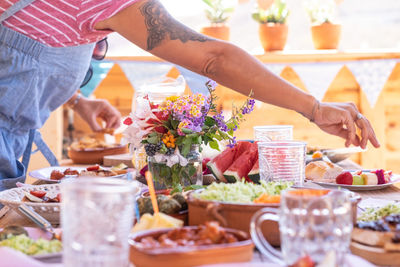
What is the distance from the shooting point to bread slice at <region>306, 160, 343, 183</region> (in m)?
1.86

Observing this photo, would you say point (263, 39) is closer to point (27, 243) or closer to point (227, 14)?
point (227, 14)

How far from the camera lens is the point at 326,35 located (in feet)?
14.2

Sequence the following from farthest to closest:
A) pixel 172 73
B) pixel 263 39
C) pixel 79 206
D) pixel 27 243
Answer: pixel 172 73
pixel 263 39
pixel 27 243
pixel 79 206

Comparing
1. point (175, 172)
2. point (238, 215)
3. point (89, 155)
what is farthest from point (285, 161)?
point (89, 155)

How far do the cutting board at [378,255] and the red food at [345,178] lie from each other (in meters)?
0.76

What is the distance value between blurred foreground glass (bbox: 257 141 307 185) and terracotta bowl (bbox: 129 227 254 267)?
0.62m

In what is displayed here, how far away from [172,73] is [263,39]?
0.97 metres

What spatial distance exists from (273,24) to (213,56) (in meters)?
2.63

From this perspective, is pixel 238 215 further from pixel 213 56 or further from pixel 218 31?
pixel 218 31

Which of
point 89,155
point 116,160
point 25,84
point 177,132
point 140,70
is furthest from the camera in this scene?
point 140,70

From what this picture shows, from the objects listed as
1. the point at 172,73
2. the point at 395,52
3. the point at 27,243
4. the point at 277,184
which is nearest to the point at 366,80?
the point at 395,52

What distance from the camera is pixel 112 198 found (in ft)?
2.64

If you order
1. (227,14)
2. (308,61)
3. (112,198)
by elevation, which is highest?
(227,14)

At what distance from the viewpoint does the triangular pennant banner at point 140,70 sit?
4328mm
